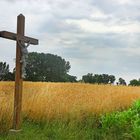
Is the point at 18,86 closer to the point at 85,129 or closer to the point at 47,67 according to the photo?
the point at 85,129

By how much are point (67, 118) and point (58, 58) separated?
45.8 meters

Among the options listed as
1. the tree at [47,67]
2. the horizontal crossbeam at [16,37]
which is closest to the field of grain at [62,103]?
the horizontal crossbeam at [16,37]

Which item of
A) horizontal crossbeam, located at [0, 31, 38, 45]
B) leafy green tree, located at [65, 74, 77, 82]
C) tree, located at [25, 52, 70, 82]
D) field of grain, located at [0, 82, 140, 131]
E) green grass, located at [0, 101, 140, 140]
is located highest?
tree, located at [25, 52, 70, 82]

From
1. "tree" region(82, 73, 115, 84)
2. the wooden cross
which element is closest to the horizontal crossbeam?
the wooden cross

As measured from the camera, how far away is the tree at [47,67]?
5398cm

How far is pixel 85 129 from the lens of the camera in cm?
1092

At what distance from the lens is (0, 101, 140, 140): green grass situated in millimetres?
9680

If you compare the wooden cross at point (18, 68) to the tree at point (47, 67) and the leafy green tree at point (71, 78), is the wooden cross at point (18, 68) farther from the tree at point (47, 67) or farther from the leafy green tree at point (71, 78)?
the tree at point (47, 67)

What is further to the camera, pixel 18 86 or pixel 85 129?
pixel 85 129

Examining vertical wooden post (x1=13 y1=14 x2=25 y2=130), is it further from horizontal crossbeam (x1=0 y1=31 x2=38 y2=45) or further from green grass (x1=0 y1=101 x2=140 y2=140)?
green grass (x1=0 y1=101 x2=140 y2=140)

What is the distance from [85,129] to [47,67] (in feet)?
→ 146

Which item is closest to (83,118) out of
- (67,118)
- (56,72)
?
(67,118)

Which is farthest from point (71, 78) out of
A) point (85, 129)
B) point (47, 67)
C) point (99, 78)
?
point (85, 129)

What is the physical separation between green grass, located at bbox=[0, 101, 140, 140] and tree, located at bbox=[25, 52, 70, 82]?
4186 centimetres
